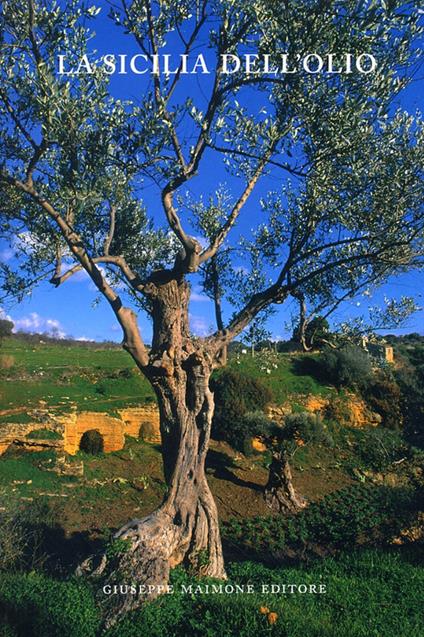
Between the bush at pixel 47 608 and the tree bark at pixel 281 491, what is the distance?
8504 mm

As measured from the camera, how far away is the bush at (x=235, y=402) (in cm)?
1859

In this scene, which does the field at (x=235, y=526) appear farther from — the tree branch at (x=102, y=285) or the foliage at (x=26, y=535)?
the tree branch at (x=102, y=285)

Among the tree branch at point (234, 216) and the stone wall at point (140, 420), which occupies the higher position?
the tree branch at point (234, 216)

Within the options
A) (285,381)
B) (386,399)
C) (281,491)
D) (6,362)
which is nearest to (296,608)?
(281,491)

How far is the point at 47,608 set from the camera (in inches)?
235

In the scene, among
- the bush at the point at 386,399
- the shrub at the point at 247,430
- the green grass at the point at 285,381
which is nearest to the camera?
the shrub at the point at 247,430

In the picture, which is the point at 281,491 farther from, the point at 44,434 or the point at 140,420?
the point at 44,434

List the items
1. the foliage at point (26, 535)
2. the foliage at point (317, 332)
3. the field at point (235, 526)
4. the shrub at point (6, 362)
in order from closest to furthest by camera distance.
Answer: the field at point (235, 526) < the foliage at point (26, 535) < the foliage at point (317, 332) < the shrub at point (6, 362)

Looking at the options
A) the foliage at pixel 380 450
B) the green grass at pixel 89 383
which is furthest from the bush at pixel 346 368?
the foliage at pixel 380 450

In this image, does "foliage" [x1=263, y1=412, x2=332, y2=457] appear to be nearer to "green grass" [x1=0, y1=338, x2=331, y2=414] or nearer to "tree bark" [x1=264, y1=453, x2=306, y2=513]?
"tree bark" [x1=264, y1=453, x2=306, y2=513]

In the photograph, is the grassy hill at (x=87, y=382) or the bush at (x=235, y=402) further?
the grassy hill at (x=87, y=382)

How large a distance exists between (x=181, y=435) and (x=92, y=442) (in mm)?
9267

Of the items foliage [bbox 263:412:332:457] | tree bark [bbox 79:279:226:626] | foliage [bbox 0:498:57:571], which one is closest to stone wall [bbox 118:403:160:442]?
foliage [bbox 263:412:332:457]

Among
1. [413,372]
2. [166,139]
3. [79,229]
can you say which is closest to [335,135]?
[166,139]
